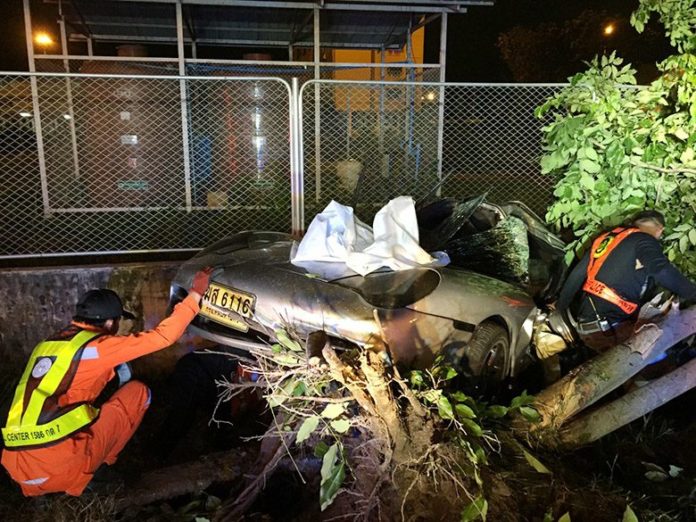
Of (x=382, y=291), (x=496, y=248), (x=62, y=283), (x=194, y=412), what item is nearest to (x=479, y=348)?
(x=382, y=291)

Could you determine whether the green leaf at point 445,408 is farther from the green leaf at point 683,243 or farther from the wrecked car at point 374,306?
the green leaf at point 683,243

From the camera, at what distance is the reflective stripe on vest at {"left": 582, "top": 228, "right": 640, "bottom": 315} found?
4.29 metres

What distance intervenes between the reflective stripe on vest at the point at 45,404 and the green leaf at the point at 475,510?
6.81 ft

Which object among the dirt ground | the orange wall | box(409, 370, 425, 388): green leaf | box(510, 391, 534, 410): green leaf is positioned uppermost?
the orange wall

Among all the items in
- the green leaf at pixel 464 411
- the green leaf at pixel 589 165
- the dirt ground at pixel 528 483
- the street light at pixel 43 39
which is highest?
the street light at pixel 43 39

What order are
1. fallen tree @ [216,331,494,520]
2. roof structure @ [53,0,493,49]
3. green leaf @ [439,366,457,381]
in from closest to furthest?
fallen tree @ [216,331,494,520] → green leaf @ [439,366,457,381] → roof structure @ [53,0,493,49]

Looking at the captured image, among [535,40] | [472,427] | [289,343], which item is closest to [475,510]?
[472,427]

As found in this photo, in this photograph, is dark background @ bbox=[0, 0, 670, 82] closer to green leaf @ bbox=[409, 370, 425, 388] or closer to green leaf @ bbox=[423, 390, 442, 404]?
green leaf @ bbox=[409, 370, 425, 388]

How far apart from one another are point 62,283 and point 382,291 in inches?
116

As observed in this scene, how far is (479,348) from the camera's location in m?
3.70

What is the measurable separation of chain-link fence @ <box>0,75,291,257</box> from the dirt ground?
263 cm

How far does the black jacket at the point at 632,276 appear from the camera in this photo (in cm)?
402

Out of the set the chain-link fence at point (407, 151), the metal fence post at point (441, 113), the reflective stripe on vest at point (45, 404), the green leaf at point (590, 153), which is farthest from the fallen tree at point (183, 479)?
the metal fence post at point (441, 113)

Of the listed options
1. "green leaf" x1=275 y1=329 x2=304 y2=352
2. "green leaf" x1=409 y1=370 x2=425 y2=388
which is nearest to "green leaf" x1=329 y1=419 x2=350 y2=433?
"green leaf" x1=409 y1=370 x2=425 y2=388
